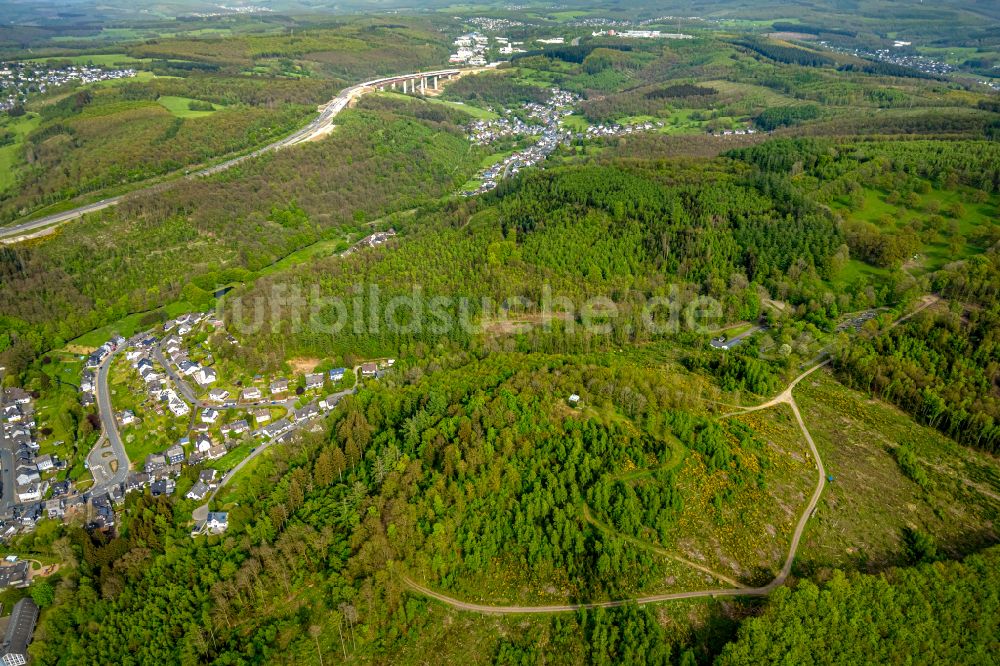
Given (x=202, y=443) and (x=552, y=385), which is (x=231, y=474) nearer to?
(x=202, y=443)

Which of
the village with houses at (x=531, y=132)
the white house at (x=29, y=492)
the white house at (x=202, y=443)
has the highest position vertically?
the village with houses at (x=531, y=132)

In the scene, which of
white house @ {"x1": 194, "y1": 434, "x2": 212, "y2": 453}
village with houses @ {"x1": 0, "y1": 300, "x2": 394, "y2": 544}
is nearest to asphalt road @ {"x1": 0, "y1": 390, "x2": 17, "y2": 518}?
village with houses @ {"x1": 0, "y1": 300, "x2": 394, "y2": 544}

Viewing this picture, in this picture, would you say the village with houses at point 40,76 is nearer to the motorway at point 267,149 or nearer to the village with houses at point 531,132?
the motorway at point 267,149

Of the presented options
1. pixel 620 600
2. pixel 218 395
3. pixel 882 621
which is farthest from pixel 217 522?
pixel 882 621

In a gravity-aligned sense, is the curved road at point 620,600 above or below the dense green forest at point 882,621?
below

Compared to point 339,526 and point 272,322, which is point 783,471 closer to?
point 339,526

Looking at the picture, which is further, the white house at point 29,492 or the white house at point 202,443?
the white house at point 202,443

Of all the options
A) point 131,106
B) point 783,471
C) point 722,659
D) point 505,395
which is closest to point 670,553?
point 722,659

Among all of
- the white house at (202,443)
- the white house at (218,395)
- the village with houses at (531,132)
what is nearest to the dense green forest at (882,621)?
the white house at (202,443)

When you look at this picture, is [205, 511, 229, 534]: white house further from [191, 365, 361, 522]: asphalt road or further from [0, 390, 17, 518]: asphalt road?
[0, 390, 17, 518]: asphalt road
